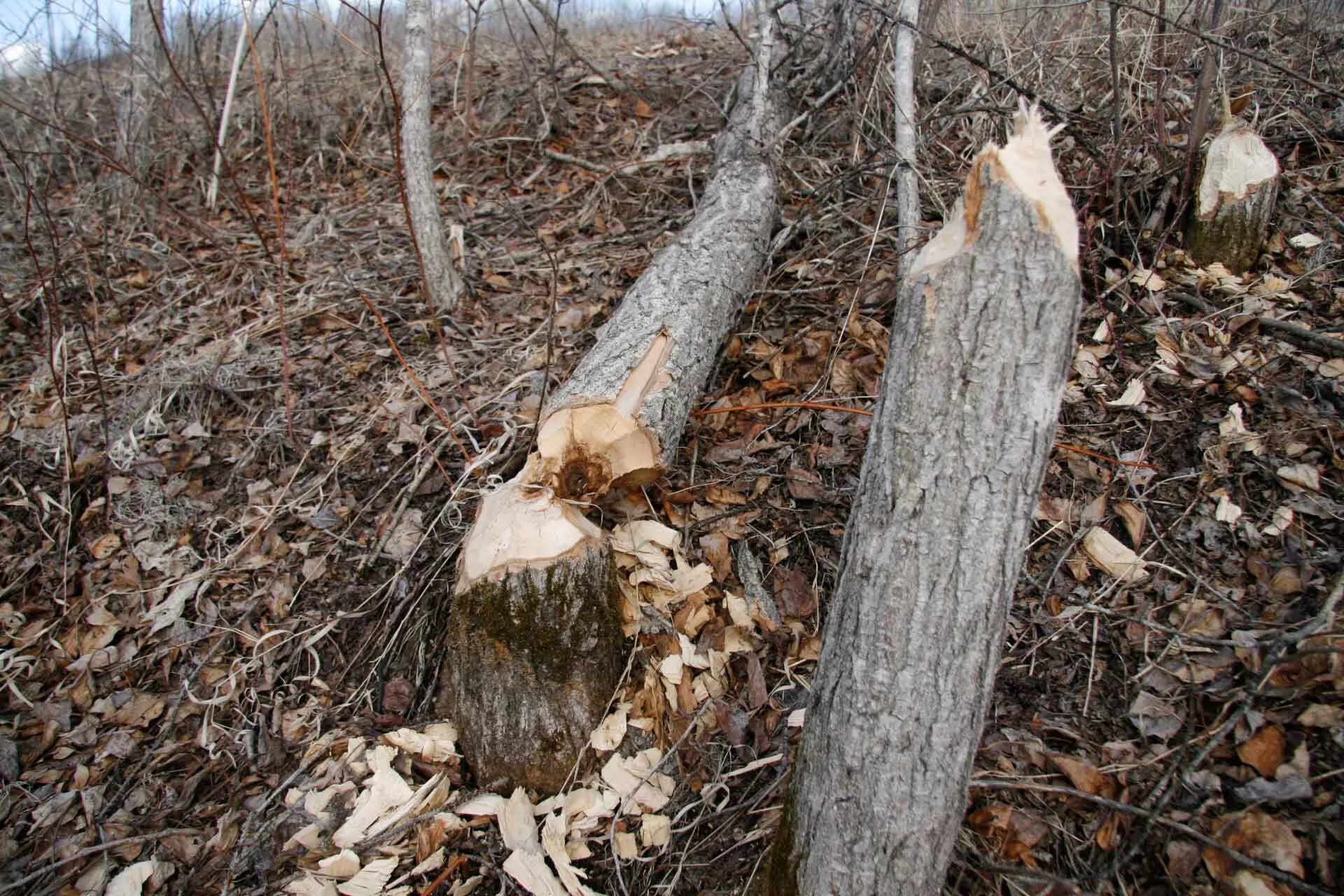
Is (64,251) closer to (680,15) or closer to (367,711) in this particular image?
(367,711)

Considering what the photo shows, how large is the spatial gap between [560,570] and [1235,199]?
2.77 metres

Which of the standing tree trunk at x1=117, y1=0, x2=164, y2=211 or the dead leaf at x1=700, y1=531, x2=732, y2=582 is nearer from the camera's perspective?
the dead leaf at x1=700, y1=531, x2=732, y2=582

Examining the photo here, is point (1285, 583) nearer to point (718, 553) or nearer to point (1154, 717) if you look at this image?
point (1154, 717)

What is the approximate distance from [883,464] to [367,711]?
1709 millimetres

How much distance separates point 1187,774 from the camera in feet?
5.14

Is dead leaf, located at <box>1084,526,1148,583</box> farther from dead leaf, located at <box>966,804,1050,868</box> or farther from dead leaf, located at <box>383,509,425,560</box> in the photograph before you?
dead leaf, located at <box>383,509,425,560</box>

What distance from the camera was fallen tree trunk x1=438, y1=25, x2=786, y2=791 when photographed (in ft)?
6.05

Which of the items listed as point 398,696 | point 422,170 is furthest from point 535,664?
point 422,170

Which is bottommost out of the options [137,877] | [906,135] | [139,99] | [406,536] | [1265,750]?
[137,877]

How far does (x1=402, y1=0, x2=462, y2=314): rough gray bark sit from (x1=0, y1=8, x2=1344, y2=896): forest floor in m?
0.16

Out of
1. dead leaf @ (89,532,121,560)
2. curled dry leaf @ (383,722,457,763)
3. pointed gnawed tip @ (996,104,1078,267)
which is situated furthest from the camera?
dead leaf @ (89,532,121,560)

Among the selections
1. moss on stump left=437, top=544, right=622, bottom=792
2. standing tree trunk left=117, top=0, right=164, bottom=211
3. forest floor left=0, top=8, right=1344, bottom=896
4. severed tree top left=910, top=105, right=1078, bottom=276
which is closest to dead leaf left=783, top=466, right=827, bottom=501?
forest floor left=0, top=8, right=1344, bottom=896

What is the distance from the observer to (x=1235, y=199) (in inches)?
103

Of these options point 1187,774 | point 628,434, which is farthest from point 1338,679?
point 628,434
